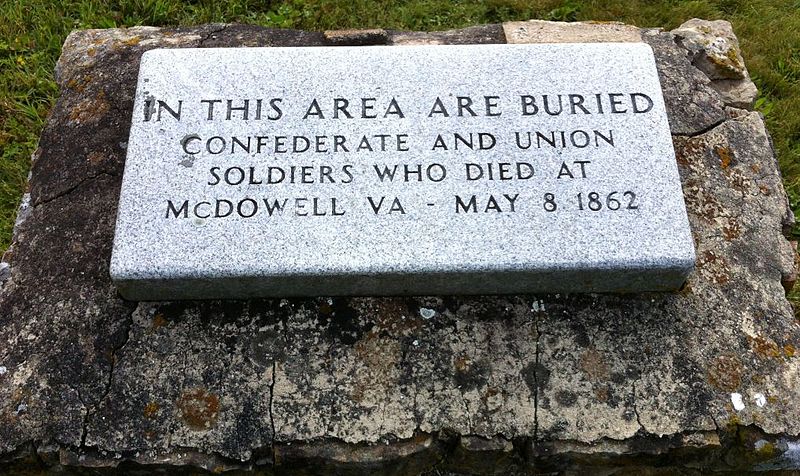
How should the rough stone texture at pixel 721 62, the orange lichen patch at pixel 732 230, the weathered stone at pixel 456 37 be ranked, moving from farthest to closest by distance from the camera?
the weathered stone at pixel 456 37 → the rough stone texture at pixel 721 62 → the orange lichen patch at pixel 732 230

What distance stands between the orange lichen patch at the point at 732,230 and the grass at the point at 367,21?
1.07 m

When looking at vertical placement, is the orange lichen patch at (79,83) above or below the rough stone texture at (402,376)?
above

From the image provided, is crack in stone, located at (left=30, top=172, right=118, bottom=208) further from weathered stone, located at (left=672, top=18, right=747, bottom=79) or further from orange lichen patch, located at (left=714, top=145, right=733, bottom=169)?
weathered stone, located at (left=672, top=18, right=747, bottom=79)

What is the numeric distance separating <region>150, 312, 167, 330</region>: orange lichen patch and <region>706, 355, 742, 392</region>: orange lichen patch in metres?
1.67

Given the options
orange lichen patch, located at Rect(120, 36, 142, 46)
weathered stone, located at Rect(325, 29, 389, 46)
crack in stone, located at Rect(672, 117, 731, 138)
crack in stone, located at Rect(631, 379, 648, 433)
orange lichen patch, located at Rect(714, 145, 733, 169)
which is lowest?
crack in stone, located at Rect(631, 379, 648, 433)

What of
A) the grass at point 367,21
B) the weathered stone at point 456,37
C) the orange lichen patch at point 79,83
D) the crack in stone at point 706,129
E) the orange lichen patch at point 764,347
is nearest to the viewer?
the orange lichen patch at point 764,347

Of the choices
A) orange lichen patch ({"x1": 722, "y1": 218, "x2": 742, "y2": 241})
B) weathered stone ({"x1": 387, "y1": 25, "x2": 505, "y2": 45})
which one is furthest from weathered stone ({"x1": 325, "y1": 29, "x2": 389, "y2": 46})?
orange lichen patch ({"x1": 722, "y1": 218, "x2": 742, "y2": 241})

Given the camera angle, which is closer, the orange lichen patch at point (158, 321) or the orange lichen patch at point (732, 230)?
the orange lichen patch at point (158, 321)

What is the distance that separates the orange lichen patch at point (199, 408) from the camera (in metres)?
2.01

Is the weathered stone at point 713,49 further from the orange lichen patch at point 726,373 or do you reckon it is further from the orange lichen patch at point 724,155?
the orange lichen patch at point 726,373

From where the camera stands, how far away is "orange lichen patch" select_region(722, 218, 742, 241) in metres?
2.35

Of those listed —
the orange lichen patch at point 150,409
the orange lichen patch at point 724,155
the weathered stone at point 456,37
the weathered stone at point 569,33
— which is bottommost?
the orange lichen patch at point 150,409

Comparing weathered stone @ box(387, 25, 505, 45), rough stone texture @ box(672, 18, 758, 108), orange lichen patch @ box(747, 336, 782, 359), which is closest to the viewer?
orange lichen patch @ box(747, 336, 782, 359)

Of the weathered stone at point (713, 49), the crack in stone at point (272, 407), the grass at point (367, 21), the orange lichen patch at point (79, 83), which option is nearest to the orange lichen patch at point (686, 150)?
the weathered stone at point (713, 49)
